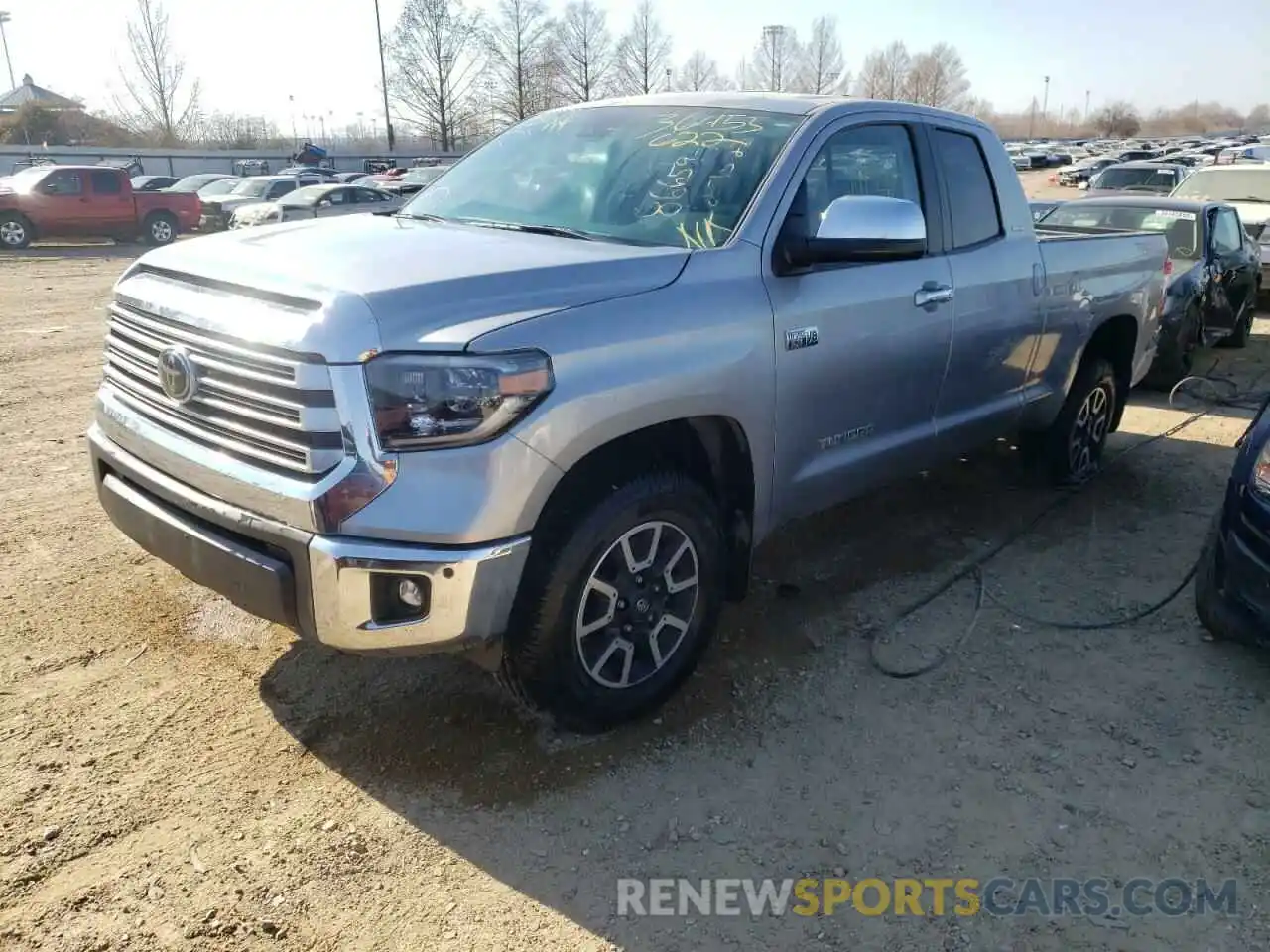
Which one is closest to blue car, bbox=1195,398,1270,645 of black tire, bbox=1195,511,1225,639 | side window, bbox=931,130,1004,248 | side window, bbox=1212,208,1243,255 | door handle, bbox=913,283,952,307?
black tire, bbox=1195,511,1225,639

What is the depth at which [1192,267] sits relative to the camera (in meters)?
9.07

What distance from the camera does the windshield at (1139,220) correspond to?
374 inches

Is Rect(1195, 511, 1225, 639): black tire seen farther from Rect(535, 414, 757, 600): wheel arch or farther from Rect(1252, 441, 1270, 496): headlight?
Rect(535, 414, 757, 600): wheel arch

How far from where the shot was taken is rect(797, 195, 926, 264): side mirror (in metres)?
3.27

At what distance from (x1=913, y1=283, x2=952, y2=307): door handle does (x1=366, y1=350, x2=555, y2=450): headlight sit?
79.9 inches

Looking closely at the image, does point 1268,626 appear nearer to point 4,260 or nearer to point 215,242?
point 215,242

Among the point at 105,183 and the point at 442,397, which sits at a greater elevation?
the point at 105,183

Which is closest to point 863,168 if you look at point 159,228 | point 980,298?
point 980,298

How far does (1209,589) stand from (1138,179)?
624 inches

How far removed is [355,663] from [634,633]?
3.70 ft

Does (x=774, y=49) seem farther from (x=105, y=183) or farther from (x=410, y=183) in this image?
(x=105, y=183)

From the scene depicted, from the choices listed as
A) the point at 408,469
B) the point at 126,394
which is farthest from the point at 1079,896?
the point at 126,394

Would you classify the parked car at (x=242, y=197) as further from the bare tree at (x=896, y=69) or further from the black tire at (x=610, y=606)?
the bare tree at (x=896, y=69)

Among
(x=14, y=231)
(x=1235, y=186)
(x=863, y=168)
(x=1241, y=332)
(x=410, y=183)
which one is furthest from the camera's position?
(x=410, y=183)
